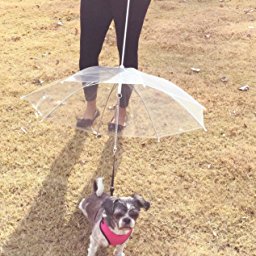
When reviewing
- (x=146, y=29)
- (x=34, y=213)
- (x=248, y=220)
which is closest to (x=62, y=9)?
(x=146, y=29)

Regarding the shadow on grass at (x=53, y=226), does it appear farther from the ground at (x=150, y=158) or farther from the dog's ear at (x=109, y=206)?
the dog's ear at (x=109, y=206)

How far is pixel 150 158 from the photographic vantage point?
448cm

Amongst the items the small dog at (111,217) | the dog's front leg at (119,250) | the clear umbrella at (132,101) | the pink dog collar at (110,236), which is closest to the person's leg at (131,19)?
the clear umbrella at (132,101)

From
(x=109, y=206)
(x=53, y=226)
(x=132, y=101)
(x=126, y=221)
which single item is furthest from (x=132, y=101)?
(x=53, y=226)

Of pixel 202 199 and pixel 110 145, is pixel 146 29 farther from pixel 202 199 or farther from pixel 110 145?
pixel 202 199

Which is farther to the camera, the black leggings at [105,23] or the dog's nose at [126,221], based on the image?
the black leggings at [105,23]

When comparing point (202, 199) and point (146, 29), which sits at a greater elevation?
point (146, 29)

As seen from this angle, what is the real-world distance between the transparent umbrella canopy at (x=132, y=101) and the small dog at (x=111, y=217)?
1.82 ft

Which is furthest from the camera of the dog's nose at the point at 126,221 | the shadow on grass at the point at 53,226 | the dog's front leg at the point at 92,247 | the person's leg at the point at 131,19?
the person's leg at the point at 131,19

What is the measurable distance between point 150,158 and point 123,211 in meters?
1.63

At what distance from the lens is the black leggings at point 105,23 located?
12.5 ft

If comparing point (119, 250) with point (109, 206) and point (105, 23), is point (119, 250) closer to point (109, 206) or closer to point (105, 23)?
point (109, 206)

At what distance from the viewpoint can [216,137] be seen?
481 centimetres

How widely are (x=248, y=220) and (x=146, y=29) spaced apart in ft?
13.0
